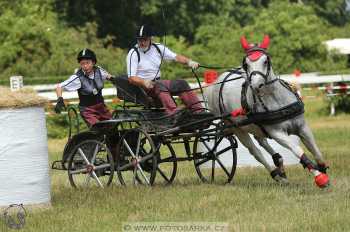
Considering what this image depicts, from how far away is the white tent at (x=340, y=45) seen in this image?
4312 cm

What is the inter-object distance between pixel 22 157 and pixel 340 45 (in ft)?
115

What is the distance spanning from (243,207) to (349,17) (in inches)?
2713

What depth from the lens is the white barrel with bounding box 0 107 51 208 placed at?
33.0 feet

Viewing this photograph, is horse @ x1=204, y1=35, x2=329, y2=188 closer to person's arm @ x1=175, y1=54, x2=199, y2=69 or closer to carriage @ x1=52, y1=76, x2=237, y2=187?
carriage @ x1=52, y1=76, x2=237, y2=187

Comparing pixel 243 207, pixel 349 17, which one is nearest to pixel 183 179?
pixel 243 207

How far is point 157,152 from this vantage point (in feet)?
39.7

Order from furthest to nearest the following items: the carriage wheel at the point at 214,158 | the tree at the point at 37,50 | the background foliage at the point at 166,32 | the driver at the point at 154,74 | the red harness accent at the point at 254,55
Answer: the background foliage at the point at 166,32 < the tree at the point at 37,50 < the carriage wheel at the point at 214,158 < the driver at the point at 154,74 < the red harness accent at the point at 254,55

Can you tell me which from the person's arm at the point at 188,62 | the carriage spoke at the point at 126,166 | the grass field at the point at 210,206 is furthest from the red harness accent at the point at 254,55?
the carriage spoke at the point at 126,166

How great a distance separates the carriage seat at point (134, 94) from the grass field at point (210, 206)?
106 cm

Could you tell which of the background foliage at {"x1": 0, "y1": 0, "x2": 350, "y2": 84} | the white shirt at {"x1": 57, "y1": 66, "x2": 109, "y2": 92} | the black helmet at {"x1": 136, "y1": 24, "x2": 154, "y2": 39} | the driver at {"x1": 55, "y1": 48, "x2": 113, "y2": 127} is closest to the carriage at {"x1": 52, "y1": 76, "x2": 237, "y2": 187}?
the driver at {"x1": 55, "y1": 48, "x2": 113, "y2": 127}

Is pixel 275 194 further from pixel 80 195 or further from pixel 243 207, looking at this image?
pixel 80 195

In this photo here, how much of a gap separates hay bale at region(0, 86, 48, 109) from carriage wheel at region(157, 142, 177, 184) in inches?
92.7

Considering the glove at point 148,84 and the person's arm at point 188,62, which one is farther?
the person's arm at point 188,62

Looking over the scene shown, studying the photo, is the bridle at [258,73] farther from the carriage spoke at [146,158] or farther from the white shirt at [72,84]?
the white shirt at [72,84]
